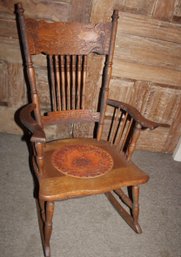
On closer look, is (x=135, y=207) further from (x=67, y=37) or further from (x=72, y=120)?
(x=67, y=37)

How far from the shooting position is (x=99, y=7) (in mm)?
1758

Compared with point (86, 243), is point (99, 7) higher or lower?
higher

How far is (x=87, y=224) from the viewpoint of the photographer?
164 cm

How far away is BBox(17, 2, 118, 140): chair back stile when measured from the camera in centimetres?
137

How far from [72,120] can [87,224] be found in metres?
0.73

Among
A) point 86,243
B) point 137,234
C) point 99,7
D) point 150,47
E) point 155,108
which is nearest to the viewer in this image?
point 86,243

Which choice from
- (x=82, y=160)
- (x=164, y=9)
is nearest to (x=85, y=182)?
(x=82, y=160)

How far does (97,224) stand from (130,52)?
136 cm

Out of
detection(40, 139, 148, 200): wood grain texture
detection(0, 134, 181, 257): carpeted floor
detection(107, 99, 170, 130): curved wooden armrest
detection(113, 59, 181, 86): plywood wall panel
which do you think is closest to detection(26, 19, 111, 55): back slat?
detection(107, 99, 170, 130): curved wooden armrest

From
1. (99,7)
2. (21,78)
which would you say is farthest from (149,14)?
(21,78)

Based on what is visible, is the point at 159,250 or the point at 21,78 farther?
the point at 21,78

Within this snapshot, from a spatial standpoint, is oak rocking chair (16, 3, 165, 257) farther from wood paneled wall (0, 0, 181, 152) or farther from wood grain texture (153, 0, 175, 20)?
wood grain texture (153, 0, 175, 20)

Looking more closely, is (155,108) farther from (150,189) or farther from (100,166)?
(100,166)

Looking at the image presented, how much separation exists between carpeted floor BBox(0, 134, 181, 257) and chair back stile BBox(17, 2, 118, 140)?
614 mm
